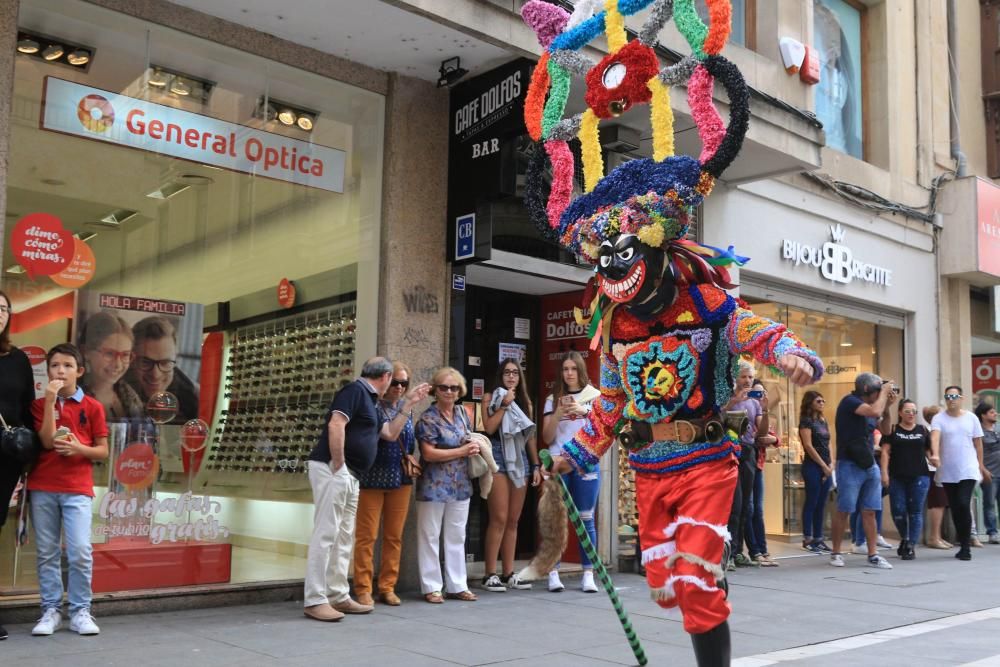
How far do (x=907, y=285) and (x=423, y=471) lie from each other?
992cm

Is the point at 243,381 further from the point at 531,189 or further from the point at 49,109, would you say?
the point at 531,189

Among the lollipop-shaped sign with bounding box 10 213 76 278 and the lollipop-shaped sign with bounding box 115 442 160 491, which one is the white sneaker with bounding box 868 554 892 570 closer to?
the lollipop-shaped sign with bounding box 115 442 160 491

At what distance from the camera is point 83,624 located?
593cm

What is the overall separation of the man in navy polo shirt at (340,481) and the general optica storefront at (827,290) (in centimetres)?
560

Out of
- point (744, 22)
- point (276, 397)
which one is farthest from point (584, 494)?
point (744, 22)

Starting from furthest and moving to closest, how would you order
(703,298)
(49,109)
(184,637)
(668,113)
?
1. (49,109)
2. (184,637)
3. (668,113)
4. (703,298)

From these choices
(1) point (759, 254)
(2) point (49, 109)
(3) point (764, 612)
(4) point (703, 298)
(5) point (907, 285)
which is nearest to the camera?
(4) point (703, 298)

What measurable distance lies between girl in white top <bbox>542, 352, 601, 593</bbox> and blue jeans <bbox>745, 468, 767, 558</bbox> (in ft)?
8.30

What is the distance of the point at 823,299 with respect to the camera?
13.4m

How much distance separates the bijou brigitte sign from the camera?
6.86m

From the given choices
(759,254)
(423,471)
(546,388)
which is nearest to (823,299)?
(759,254)

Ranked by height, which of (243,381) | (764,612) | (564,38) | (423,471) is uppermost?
(564,38)

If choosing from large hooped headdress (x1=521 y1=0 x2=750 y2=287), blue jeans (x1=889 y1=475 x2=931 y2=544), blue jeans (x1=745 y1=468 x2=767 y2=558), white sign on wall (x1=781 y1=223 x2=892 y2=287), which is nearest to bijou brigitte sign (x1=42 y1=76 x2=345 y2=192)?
large hooped headdress (x1=521 y1=0 x2=750 y2=287)

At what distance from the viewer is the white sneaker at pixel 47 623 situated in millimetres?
5789
